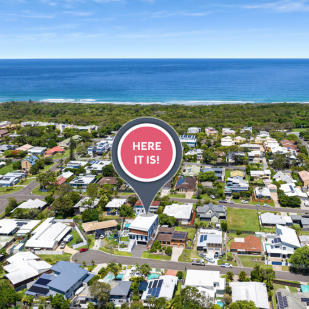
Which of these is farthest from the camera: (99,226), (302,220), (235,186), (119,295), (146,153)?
(235,186)

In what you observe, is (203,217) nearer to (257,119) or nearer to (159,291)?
(159,291)

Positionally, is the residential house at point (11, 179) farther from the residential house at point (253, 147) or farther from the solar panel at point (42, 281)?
the residential house at point (253, 147)

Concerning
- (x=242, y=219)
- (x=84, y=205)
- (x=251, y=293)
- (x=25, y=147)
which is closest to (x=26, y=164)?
(x=25, y=147)

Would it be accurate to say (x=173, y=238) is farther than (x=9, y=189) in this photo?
No

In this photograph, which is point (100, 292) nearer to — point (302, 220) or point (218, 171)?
point (302, 220)

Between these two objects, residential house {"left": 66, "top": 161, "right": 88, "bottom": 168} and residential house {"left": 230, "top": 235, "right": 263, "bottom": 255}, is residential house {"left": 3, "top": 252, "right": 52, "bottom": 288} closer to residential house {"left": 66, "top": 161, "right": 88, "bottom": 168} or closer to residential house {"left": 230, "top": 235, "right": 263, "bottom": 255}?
residential house {"left": 230, "top": 235, "right": 263, "bottom": 255}

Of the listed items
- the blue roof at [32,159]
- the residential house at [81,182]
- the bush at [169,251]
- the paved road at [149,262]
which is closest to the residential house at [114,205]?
the residential house at [81,182]

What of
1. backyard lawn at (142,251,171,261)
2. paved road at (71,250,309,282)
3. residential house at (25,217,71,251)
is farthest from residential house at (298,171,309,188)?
A: residential house at (25,217,71,251)
